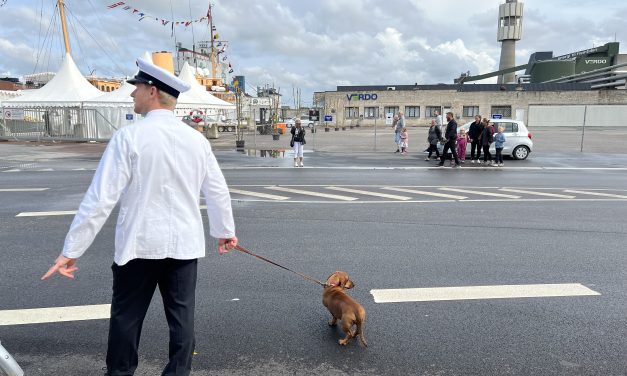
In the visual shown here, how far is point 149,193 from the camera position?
239 centimetres

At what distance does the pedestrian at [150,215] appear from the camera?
231 centimetres

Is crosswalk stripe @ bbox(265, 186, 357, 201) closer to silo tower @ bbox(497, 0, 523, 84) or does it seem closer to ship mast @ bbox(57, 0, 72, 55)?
ship mast @ bbox(57, 0, 72, 55)

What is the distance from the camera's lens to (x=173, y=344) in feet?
8.55

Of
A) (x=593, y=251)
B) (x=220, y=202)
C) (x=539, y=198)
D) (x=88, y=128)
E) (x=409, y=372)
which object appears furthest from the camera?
(x=88, y=128)

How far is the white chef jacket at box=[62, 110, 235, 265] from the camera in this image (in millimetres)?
2295

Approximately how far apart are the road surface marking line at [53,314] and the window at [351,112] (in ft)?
195

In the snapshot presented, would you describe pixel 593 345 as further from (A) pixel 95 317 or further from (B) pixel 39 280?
(B) pixel 39 280

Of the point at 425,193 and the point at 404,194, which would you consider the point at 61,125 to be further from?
the point at 425,193

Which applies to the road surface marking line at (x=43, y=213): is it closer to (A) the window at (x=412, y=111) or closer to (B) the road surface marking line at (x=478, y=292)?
(B) the road surface marking line at (x=478, y=292)

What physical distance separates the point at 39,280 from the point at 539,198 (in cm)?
940

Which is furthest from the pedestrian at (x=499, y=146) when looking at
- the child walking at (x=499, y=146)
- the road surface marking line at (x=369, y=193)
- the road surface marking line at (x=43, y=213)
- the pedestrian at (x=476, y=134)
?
the road surface marking line at (x=43, y=213)

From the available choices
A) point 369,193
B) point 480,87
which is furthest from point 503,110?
point 369,193

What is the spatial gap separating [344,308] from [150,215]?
169 centimetres

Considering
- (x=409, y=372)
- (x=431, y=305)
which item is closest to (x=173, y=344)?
(x=409, y=372)
